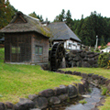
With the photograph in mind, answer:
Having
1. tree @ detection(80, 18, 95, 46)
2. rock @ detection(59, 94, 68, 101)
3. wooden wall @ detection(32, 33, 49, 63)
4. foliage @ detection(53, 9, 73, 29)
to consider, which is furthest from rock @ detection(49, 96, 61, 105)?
foliage @ detection(53, 9, 73, 29)

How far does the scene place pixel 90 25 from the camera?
4606cm

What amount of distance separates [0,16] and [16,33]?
6.87 metres

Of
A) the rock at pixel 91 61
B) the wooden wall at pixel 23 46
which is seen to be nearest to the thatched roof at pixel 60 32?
the rock at pixel 91 61

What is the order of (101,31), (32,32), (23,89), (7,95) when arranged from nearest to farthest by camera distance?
(7,95) < (23,89) < (32,32) < (101,31)

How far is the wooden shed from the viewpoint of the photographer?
11.4 m

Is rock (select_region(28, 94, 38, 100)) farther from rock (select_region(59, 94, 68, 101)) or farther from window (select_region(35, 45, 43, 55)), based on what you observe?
window (select_region(35, 45, 43, 55))

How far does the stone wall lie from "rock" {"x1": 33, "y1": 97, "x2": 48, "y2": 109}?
10384mm

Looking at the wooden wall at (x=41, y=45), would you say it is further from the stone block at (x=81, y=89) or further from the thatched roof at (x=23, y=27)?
the stone block at (x=81, y=89)

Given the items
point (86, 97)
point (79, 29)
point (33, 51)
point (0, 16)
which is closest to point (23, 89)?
point (86, 97)

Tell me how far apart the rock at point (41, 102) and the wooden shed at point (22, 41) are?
23.2ft

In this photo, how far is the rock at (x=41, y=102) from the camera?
14.3 feet

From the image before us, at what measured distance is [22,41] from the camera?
1167 cm

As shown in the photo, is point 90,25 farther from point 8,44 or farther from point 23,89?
point 23,89

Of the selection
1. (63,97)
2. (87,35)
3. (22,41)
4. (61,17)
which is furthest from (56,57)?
(61,17)
